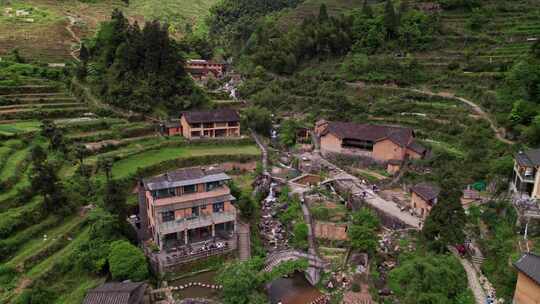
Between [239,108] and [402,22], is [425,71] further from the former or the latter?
[239,108]

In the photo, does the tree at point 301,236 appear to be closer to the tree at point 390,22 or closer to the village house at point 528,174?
the village house at point 528,174

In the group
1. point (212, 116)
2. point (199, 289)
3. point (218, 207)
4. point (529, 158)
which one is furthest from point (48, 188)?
point (529, 158)

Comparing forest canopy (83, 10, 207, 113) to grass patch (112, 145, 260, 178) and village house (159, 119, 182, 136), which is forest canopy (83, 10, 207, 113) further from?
grass patch (112, 145, 260, 178)

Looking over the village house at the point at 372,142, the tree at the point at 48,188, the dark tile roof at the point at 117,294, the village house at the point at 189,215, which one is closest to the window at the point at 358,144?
the village house at the point at 372,142

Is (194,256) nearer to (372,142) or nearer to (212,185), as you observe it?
(212,185)

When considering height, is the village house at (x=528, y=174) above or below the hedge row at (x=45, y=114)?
below

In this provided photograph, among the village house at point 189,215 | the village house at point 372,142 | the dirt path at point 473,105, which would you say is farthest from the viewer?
the village house at point 372,142

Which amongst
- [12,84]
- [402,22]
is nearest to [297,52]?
[402,22]
